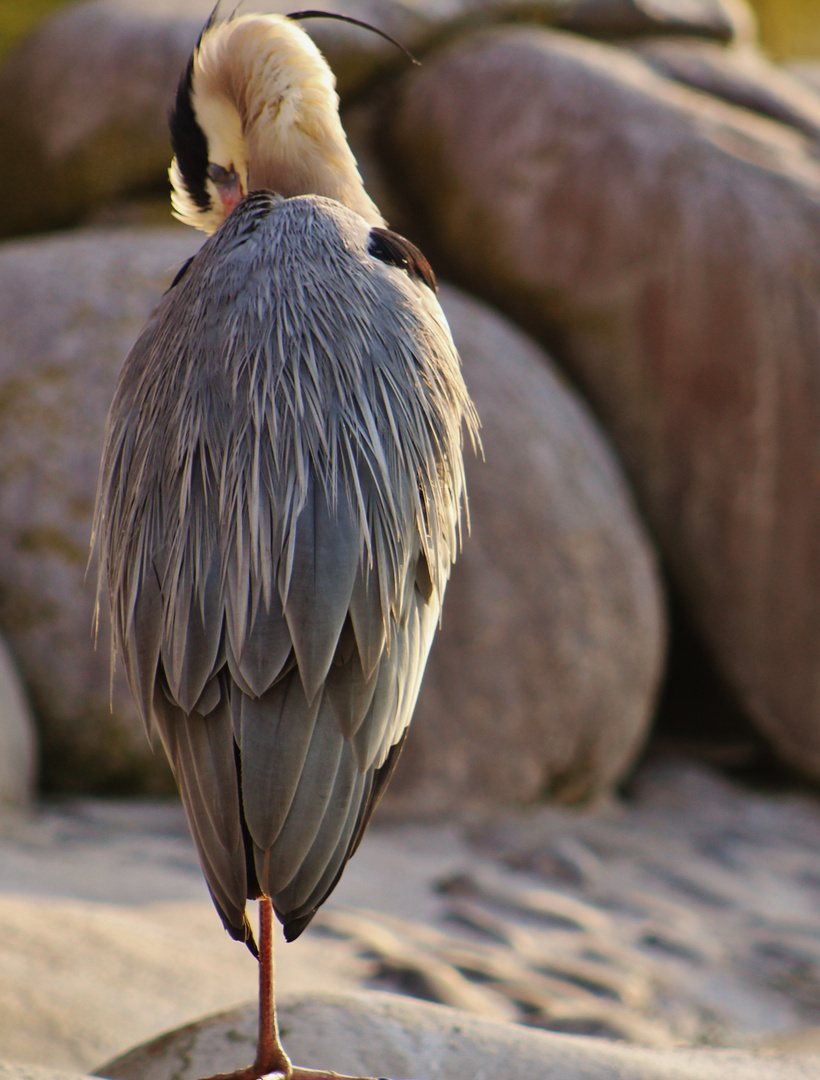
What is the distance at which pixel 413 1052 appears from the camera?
167 centimetres

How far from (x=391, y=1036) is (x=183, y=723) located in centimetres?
69

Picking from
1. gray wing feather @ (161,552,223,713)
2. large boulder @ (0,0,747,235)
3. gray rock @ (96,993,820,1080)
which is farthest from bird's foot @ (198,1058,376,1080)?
large boulder @ (0,0,747,235)

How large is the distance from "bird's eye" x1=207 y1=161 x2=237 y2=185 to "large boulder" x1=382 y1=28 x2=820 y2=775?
8.24 feet

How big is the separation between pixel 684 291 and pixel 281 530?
10.2 feet

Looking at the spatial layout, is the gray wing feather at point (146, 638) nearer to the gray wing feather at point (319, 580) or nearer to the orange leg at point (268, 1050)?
the gray wing feather at point (319, 580)

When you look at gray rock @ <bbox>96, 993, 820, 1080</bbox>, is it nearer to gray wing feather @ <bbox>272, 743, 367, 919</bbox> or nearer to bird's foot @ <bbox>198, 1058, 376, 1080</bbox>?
bird's foot @ <bbox>198, 1058, 376, 1080</bbox>

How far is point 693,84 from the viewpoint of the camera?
455cm

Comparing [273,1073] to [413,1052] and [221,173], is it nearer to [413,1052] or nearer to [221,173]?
[413,1052]

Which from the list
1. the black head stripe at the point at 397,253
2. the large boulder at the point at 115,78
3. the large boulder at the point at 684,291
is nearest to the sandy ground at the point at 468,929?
the large boulder at the point at 684,291

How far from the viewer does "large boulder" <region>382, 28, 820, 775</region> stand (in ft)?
13.2

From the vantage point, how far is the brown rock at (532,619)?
11.5 ft

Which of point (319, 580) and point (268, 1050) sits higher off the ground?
point (319, 580)

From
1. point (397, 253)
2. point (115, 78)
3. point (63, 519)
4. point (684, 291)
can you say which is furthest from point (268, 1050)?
point (115, 78)

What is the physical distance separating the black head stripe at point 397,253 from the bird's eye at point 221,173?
0.40 meters
